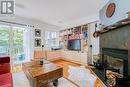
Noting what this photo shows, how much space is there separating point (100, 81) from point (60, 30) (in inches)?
189

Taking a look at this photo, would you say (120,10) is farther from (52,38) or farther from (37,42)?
(52,38)

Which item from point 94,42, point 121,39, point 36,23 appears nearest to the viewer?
point 121,39

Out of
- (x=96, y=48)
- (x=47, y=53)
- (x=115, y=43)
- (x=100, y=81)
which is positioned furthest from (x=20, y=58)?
(x=115, y=43)

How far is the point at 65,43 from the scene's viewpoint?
255 inches

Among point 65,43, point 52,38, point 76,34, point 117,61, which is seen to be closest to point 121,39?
point 117,61

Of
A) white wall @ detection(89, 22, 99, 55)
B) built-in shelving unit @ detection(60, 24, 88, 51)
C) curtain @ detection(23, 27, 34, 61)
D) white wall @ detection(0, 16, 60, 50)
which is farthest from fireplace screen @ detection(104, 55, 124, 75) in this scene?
white wall @ detection(0, 16, 60, 50)

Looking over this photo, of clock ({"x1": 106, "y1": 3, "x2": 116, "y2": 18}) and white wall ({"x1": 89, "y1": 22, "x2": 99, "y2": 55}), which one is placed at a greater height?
clock ({"x1": 106, "y1": 3, "x2": 116, "y2": 18})

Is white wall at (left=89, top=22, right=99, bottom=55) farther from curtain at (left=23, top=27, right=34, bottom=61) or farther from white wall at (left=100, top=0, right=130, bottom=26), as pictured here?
curtain at (left=23, top=27, right=34, bottom=61)

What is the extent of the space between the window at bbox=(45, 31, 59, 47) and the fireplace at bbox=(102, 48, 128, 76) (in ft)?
11.7

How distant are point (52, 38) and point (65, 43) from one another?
865 millimetres

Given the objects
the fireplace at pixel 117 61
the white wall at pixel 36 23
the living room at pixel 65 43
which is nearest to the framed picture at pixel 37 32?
the living room at pixel 65 43

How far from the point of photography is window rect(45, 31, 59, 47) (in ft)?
19.8

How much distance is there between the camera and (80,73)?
240 centimetres

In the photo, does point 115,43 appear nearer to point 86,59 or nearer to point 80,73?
point 80,73
